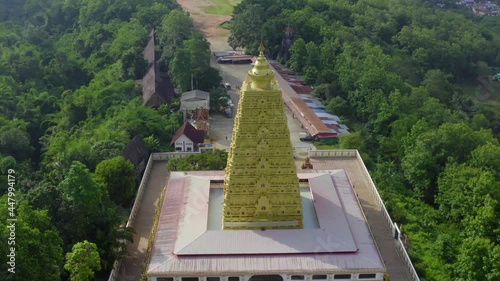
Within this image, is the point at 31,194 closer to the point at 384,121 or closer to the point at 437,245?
the point at 437,245

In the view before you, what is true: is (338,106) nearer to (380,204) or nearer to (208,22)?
(380,204)

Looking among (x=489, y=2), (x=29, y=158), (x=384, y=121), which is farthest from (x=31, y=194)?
(x=489, y=2)

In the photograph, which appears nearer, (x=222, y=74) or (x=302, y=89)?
(x=302, y=89)

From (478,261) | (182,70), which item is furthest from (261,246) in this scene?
(182,70)

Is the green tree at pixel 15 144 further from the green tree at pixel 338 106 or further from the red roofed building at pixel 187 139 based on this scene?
the green tree at pixel 338 106

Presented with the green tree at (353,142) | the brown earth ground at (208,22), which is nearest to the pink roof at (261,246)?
the green tree at (353,142)
